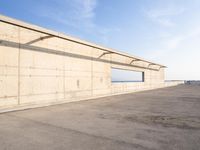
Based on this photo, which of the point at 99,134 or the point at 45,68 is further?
the point at 45,68

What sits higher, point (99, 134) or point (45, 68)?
point (45, 68)

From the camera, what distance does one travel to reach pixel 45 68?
11039mm

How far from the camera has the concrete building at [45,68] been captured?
902cm

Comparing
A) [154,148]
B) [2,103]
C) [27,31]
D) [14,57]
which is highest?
[27,31]

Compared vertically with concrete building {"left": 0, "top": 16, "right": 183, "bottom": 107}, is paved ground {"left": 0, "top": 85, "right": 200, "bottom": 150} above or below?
below

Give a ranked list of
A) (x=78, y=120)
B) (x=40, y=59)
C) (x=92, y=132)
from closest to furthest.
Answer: (x=92, y=132) → (x=78, y=120) → (x=40, y=59)

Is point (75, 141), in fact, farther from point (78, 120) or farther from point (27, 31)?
point (27, 31)

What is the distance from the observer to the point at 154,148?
4445mm

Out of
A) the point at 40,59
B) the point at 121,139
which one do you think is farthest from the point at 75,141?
the point at 40,59

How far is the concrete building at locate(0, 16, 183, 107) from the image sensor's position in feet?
29.6

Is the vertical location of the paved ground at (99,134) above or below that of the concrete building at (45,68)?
below

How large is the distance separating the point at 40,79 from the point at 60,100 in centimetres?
219

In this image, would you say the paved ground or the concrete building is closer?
the paved ground

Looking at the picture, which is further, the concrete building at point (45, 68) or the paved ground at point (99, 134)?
the concrete building at point (45, 68)
